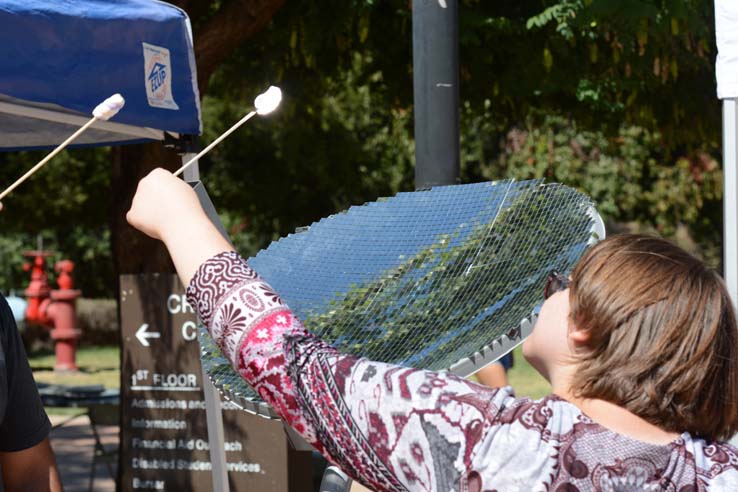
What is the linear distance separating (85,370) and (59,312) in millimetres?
877

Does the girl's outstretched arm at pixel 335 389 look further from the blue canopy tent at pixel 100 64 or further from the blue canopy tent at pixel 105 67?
the blue canopy tent at pixel 100 64

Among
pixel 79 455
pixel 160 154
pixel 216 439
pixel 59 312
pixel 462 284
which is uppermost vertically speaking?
pixel 160 154

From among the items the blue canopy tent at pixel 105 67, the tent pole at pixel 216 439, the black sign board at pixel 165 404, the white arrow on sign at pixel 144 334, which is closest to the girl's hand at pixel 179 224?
the blue canopy tent at pixel 105 67

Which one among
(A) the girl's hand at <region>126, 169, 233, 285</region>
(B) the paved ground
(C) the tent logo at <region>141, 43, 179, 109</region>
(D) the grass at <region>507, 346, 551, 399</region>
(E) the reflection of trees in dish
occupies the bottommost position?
(D) the grass at <region>507, 346, 551, 399</region>

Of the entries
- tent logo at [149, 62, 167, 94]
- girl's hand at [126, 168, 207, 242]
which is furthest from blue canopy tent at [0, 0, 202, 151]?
girl's hand at [126, 168, 207, 242]

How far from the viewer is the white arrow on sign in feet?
17.4

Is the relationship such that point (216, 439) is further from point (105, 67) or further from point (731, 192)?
point (731, 192)

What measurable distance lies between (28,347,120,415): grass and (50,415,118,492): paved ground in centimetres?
58

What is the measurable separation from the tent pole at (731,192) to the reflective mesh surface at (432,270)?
58 cm

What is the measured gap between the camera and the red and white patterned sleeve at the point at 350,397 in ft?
3.76

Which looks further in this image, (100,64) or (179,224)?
(100,64)

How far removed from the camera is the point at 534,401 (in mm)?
1192

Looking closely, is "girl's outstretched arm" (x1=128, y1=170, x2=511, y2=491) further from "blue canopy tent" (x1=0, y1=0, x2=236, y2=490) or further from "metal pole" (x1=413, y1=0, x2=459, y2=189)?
"metal pole" (x1=413, y1=0, x2=459, y2=189)

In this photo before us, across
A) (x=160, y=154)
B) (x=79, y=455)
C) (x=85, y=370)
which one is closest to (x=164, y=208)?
(x=160, y=154)
